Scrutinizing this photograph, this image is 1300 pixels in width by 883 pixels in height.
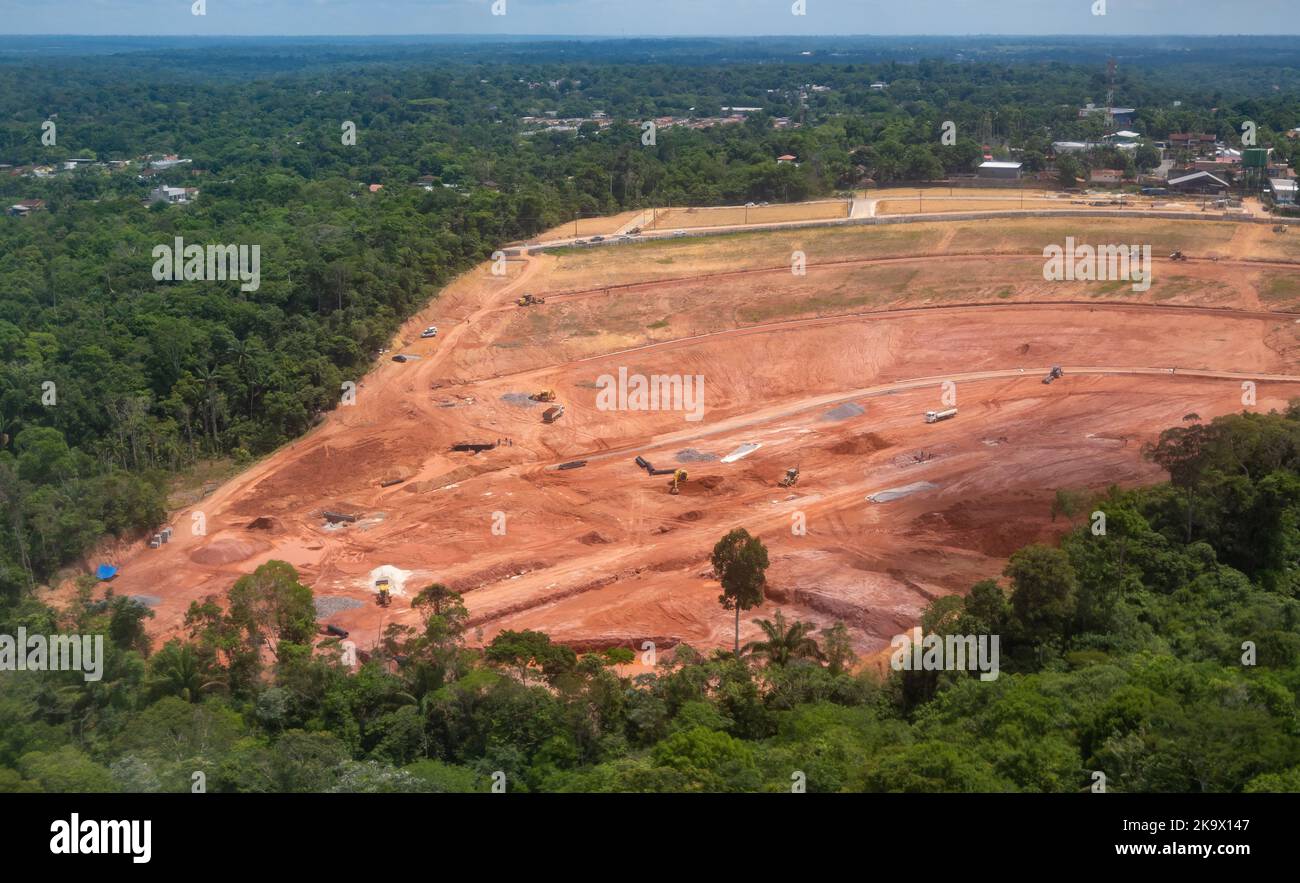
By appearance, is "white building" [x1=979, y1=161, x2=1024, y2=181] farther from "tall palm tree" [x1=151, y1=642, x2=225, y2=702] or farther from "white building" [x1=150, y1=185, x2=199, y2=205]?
"tall palm tree" [x1=151, y1=642, x2=225, y2=702]

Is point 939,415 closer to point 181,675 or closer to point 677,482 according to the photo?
point 677,482

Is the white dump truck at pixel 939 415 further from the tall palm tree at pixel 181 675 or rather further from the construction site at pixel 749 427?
the tall palm tree at pixel 181 675

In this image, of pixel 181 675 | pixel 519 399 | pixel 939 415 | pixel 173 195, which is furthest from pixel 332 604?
pixel 173 195

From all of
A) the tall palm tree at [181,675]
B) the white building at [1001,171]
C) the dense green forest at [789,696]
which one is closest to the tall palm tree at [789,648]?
the dense green forest at [789,696]

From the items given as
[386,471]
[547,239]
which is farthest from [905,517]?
[547,239]

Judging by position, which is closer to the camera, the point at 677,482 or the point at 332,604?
the point at 332,604

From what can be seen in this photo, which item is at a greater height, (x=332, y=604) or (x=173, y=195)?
(x=173, y=195)

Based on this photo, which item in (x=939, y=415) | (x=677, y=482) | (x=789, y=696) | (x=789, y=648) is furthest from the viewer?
(x=939, y=415)
